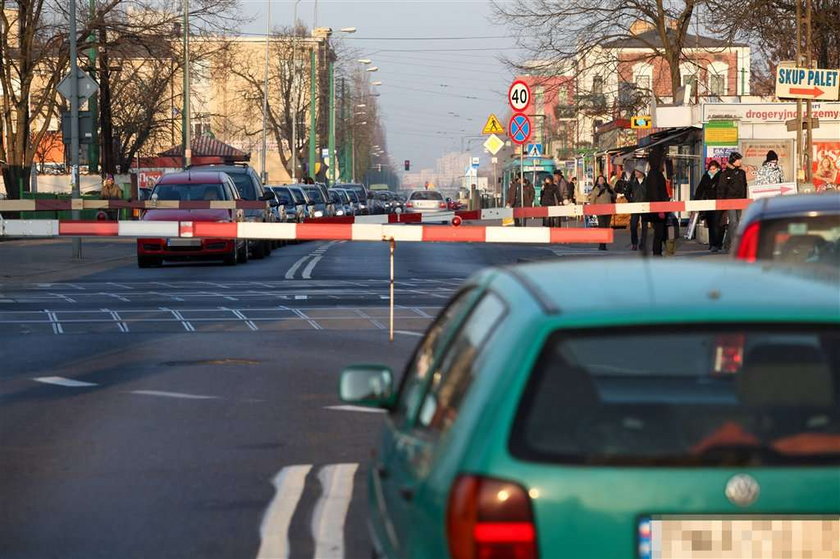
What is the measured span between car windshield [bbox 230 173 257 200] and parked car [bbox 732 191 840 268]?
28.1 meters

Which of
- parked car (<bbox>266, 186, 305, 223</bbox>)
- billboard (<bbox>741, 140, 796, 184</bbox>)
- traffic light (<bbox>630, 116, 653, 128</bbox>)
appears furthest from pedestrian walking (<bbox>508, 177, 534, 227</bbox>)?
billboard (<bbox>741, 140, 796, 184</bbox>)

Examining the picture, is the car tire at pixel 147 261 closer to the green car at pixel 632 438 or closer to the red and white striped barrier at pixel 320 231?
the red and white striped barrier at pixel 320 231

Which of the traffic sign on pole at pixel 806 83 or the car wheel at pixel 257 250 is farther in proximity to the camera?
the car wheel at pixel 257 250

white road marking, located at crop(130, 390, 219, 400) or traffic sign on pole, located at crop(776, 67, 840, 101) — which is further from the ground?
traffic sign on pole, located at crop(776, 67, 840, 101)

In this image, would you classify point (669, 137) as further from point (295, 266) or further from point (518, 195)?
point (295, 266)

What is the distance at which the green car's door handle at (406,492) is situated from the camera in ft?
13.9

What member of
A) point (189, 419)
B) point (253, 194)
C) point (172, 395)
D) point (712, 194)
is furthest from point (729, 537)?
point (253, 194)

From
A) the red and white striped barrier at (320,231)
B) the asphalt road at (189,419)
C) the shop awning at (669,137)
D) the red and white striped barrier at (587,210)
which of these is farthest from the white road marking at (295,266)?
the shop awning at (669,137)

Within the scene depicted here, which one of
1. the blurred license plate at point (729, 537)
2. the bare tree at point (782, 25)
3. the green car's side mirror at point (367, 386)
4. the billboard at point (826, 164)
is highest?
the bare tree at point (782, 25)

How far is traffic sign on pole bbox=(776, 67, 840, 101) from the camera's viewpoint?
24.0 meters

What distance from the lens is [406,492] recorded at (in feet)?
14.2

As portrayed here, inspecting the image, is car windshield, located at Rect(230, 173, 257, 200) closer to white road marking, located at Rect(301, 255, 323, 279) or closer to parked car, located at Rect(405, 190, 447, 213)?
white road marking, located at Rect(301, 255, 323, 279)

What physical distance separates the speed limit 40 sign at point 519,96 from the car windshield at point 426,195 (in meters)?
43.4

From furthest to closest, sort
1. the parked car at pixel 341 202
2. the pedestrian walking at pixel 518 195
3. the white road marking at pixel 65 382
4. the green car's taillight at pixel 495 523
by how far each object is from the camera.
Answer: the parked car at pixel 341 202 < the pedestrian walking at pixel 518 195 < the white road marking at pixel 65 382 < the green car's taillight at pixel 495 523
